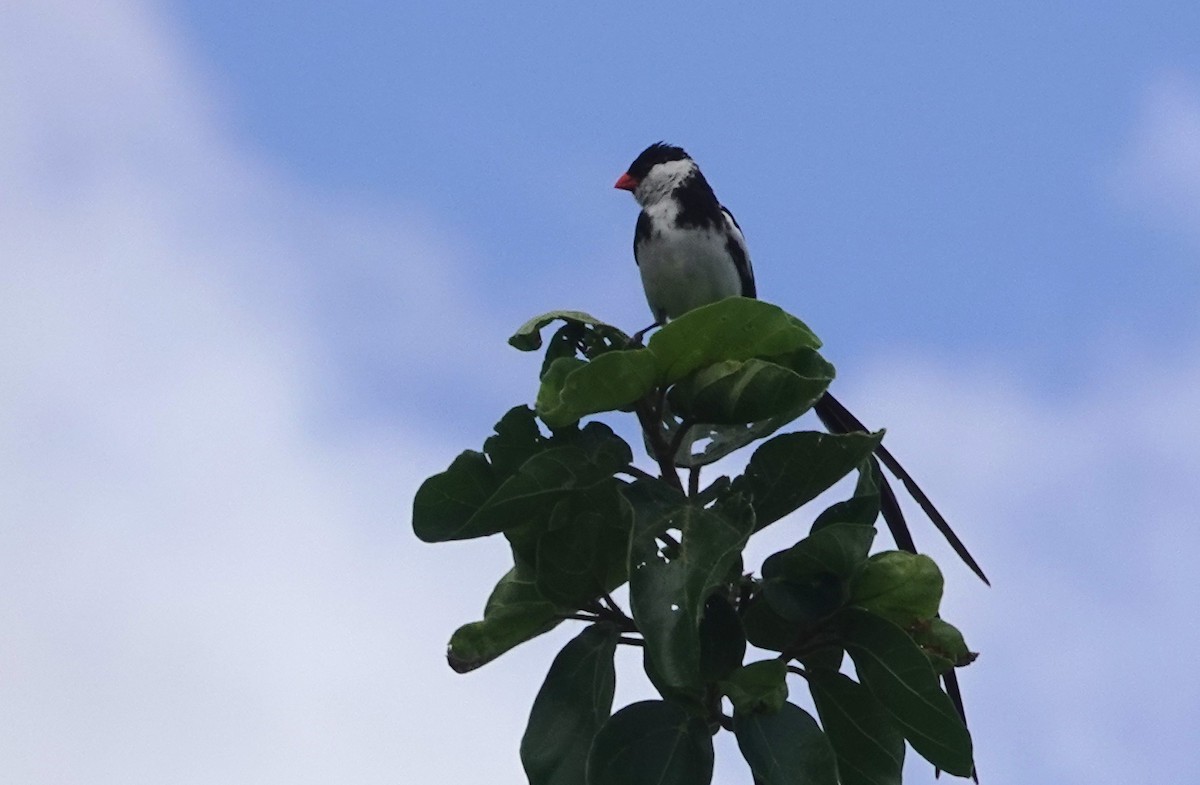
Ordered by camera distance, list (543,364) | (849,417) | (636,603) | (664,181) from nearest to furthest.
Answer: (636,603) → (543,364) → (849,417) → (664,181)

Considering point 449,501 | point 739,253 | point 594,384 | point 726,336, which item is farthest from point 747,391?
point 739,253

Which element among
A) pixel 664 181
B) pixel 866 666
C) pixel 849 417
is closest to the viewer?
pixel 866 666

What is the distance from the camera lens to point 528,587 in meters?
1.95

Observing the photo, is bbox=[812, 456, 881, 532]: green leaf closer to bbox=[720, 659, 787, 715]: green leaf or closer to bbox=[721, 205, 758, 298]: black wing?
bbox=[720, 659, 787, 715]: green leaf

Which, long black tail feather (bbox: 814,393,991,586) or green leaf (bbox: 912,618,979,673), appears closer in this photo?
green leaf (bbox: 912,618,979,673)

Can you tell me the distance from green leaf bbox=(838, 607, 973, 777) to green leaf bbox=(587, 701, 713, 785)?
237mm

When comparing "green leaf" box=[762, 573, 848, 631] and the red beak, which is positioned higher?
the red beak

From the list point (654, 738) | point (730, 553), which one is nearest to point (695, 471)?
point (730, 553)

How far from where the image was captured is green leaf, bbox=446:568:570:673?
76.2 inches

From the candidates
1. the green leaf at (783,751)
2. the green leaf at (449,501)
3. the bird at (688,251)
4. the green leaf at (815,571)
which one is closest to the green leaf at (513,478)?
the green leaf at (449,501)

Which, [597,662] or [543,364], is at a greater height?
[543,364]

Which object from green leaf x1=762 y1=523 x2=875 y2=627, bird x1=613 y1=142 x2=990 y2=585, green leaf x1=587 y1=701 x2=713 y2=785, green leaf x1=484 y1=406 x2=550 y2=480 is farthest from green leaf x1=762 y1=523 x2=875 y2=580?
bird x1=613 y1=142 x2=990 y2=585

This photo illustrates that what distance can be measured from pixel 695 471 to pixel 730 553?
0.83 ft

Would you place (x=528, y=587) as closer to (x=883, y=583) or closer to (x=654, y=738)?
(x=654, y=738)
